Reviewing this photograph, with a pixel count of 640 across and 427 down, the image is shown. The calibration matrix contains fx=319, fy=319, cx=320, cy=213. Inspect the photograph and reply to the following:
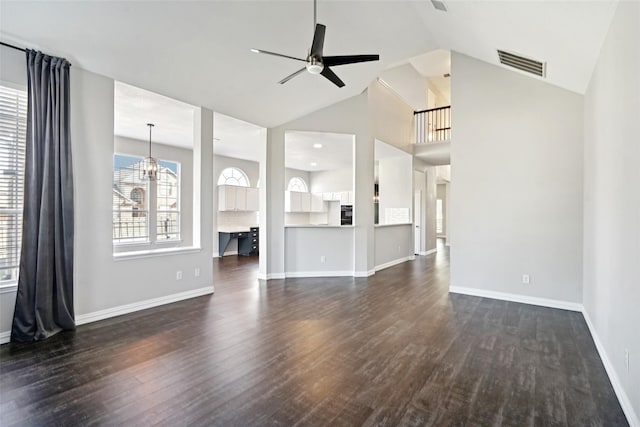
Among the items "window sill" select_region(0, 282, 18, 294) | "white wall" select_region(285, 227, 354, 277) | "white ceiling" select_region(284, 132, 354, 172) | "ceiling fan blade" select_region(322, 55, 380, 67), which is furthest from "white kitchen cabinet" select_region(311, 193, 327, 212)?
"window sill" select_region(0, 282, 18, 294)

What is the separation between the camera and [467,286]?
4875 mm

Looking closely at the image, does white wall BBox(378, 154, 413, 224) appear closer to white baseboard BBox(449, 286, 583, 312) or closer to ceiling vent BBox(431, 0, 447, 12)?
white baseboard BBox(449, 286, 583, 312)

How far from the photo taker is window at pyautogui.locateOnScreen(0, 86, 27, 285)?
10.1 ft

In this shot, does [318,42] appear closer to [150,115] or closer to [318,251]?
[150,115]

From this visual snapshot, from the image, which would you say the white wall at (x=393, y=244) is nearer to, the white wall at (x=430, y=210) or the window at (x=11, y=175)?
the white wall at (x=430, y=210)

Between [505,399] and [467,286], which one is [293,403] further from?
[467,286]

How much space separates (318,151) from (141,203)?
170 inches

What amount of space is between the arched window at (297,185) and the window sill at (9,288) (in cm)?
852

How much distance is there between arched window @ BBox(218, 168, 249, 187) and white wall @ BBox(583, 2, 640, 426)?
8.03 metres

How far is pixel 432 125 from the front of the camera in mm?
8891

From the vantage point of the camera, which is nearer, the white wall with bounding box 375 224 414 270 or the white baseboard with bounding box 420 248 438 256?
the white wall with bounding box 375 224 414 270

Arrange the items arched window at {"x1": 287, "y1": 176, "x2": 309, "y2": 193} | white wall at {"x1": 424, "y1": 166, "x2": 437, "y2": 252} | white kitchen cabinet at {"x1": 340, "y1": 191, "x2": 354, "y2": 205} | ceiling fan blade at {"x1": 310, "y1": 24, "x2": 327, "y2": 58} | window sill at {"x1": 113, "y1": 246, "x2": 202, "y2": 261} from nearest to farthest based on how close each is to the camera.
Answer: ceiling fan blade at {"x1": 310, "y1": 24, "x2": 327, "y2": 58} → window sill at {"x1": 113, "y1": 246, "x2": 202, "y2": 261} → white wall at {"x1": 424, "y1": 166, "x2": 437, "y2": 252} → white kitchen cabinet at {"x1": 340, "y1": 191, "x2": 354, "y2": 205} → arched window at {"x1": 287, "y1": 176, "x2": 309, "y2": 193}

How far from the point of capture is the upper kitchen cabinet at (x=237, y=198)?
28.4 feet

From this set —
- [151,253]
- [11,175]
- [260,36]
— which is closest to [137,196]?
[151,253]
